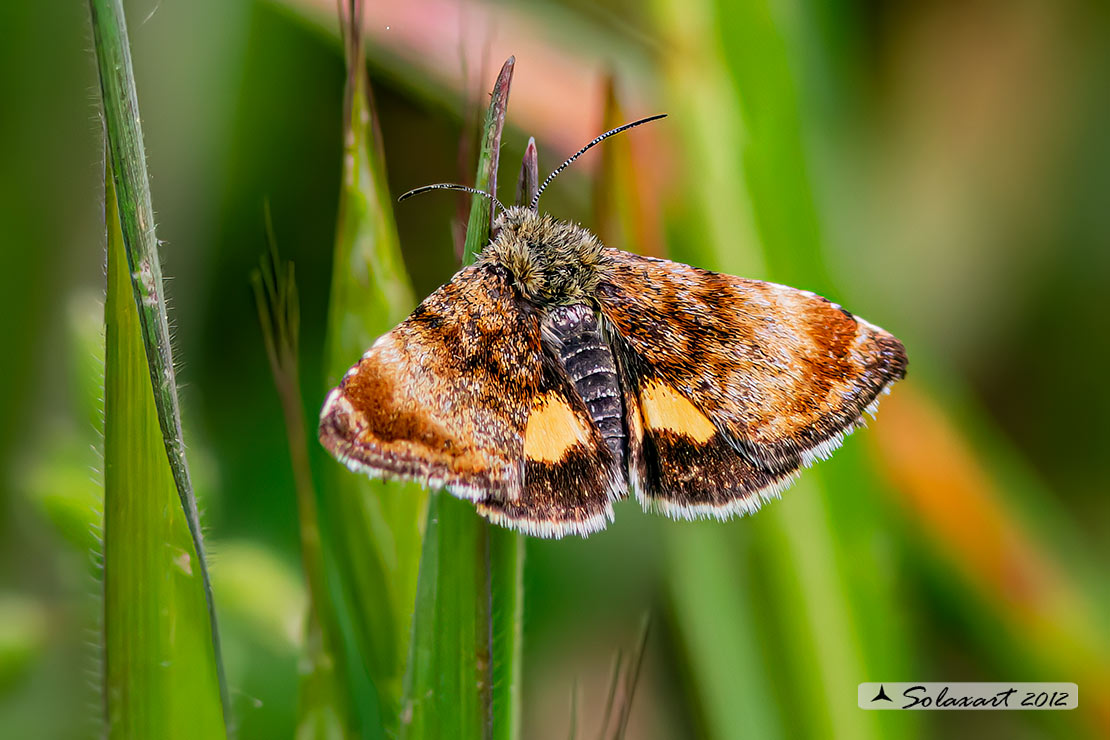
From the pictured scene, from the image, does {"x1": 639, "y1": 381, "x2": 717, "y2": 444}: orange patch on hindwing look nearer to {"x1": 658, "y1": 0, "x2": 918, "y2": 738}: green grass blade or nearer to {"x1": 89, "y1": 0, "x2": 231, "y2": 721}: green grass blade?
{"x1": 658, "y1": 0, "x2": 918, "y2": 738}: green grass blade

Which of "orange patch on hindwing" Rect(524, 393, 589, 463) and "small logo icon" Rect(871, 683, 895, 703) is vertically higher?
"orange patch on hindwing" Rect(524, 393, 589, 463)

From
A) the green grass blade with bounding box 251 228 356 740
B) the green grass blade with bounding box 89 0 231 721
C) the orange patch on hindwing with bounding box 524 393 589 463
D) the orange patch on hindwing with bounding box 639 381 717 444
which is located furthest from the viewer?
the orange patch on hindwing with bounding box 639 381 717 444

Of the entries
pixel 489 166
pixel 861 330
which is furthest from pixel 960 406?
pixel 489 166

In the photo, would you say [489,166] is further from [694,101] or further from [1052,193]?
[1052,193]

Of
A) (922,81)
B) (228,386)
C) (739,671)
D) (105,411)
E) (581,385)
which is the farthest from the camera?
(922,81)

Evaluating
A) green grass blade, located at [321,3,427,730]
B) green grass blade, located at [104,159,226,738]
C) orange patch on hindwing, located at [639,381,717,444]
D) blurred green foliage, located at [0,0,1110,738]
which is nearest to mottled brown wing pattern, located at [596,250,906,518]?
orange patch on hindwing, located at [639,381,717,444]

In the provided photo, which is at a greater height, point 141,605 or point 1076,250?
point 1076,250

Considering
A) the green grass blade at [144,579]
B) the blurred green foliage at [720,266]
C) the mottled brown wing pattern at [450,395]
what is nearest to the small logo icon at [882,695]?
the blurred green foliage at [720,266]
